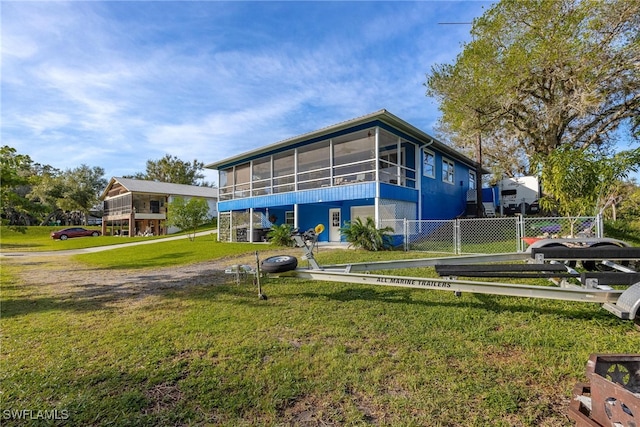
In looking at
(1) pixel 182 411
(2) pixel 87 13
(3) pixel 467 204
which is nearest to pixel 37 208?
(2) pixel 87 13

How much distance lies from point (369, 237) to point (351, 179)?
240 inches

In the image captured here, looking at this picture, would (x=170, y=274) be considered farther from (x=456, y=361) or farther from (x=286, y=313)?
(x=456, y=361)

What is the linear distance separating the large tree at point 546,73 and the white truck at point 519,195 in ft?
11.7

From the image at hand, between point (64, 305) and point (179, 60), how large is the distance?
683 cm

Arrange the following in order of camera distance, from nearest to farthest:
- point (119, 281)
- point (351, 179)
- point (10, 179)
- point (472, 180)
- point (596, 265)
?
point (596, 265) → point (10, 179) → point (119, 281) → point (351, 179) → point (472, 180)

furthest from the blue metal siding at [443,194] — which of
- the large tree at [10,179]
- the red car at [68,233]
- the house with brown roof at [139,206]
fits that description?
the red car at [68,233]

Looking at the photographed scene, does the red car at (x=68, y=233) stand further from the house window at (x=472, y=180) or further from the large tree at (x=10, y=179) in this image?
the house window at (x=472, y=180)

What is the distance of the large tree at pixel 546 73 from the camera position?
44.5 ft

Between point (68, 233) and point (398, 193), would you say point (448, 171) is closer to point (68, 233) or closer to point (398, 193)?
point (398, 193)

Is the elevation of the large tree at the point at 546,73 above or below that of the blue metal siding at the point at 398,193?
above

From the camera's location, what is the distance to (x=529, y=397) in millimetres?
2367

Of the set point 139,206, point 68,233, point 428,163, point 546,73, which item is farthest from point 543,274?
point 139,206

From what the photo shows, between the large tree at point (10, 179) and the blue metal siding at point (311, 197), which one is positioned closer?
the large tree at point (10, 179)

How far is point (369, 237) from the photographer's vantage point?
38.9 feet
